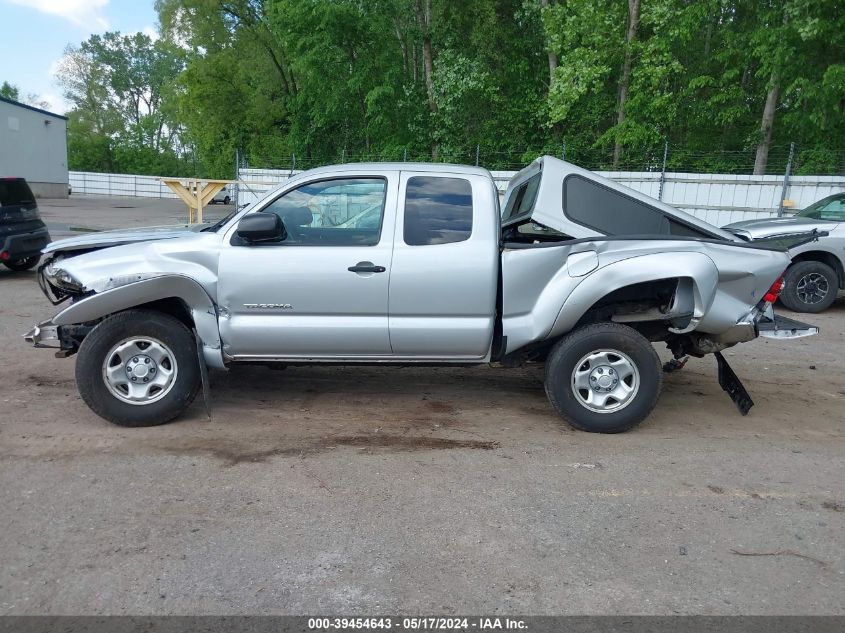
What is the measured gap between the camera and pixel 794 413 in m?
5.64

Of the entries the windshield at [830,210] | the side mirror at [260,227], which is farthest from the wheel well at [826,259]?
the side mirror at [260,227]

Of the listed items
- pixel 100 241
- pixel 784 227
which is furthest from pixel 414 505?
pixel 784 227

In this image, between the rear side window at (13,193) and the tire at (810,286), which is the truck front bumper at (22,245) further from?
the tire at (810,286)

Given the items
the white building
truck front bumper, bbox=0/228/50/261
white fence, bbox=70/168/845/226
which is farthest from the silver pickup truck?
the white building

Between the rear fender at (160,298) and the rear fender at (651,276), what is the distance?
8.33 ft

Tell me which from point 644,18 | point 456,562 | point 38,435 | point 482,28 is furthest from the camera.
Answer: point 482,28

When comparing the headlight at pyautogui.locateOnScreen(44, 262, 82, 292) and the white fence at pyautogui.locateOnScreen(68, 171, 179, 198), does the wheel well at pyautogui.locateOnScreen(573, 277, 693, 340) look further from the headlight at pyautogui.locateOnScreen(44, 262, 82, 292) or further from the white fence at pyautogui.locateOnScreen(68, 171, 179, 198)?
the white fence at pyautogui.locateOnScreen(68, 171, 179, 198)

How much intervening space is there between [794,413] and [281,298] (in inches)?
168

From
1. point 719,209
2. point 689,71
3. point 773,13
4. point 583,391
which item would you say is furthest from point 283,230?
point 689,71

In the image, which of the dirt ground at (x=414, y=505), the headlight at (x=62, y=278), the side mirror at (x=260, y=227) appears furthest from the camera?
the headlight at (x=62, y=278)

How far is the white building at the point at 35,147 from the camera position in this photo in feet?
111

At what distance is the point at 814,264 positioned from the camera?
32.6 feet

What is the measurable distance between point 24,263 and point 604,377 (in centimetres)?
1102

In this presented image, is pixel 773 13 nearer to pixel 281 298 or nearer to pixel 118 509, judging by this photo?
pixel 281 298
